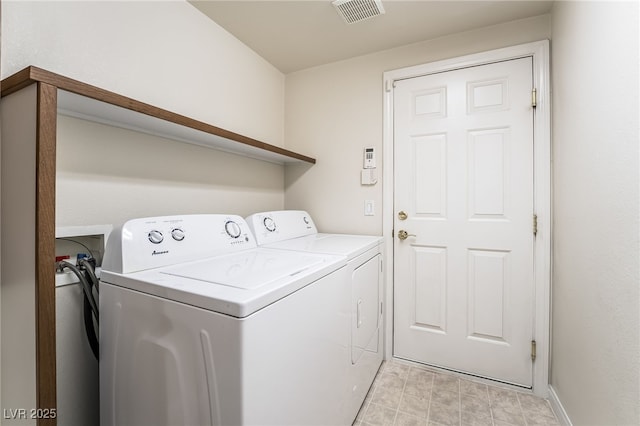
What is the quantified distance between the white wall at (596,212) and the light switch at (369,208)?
1097 millimetres

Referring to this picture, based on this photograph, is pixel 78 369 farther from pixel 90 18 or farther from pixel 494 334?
pixel 494 334

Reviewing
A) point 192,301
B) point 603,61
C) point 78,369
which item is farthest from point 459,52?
point 78,369

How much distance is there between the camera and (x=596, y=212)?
117 cm

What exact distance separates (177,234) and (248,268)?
360 millimetres

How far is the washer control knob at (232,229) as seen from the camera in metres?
1.42

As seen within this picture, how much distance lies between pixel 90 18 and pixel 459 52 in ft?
6.69

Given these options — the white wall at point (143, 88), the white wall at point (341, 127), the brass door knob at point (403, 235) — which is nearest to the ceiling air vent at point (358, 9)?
the white wall at point (341, 127)

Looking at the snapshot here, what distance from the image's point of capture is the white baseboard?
1425 mm

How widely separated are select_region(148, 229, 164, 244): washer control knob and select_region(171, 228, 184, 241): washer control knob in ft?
0.16

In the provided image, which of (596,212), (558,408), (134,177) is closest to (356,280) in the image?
(596,212)

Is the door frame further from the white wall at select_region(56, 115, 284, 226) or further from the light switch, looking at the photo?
the white wall at select_region(56, 115, 284, 226)

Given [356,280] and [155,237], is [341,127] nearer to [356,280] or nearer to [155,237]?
[356,280]

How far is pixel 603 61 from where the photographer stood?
43.8 inches

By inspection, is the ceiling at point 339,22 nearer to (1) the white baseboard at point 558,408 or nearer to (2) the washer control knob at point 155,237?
(2) the washer control knob at point 155,237
